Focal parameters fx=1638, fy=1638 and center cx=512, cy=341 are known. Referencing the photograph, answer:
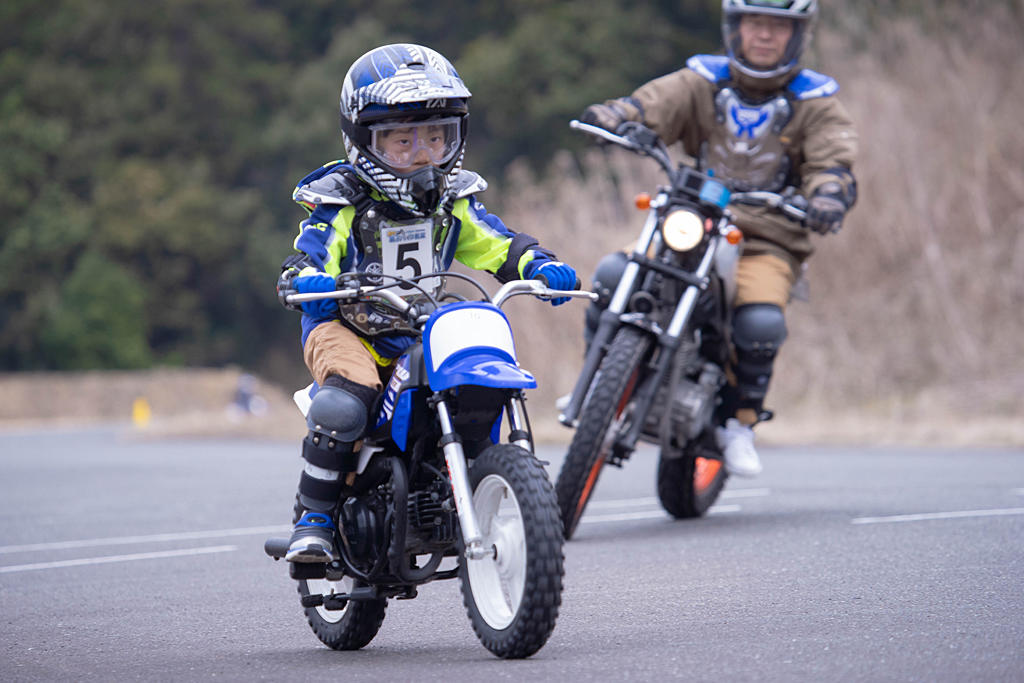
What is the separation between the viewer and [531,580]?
4.53 m

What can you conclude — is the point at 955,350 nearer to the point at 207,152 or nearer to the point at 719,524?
the point at 719,524

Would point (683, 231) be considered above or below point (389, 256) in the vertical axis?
below

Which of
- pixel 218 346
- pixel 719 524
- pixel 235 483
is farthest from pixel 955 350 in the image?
pixel 218 346

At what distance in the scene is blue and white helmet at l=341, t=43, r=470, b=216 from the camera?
523cm

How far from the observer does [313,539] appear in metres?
5.20

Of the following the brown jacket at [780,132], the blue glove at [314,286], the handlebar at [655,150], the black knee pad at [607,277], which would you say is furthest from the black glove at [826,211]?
the blue glove at [314,286]

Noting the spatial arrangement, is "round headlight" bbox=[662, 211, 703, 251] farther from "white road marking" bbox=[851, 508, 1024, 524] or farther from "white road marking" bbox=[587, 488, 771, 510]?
"white road marking" bbox=[587, 488, 771, 510]

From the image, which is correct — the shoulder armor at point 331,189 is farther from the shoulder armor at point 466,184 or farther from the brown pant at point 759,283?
the brown pant at point 759,283

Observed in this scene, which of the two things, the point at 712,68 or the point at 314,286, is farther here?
the point at 712,68

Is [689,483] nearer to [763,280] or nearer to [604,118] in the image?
[763,280]

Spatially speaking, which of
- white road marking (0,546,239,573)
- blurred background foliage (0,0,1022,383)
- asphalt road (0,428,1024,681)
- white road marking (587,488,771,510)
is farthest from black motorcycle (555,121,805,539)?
blurred background foliage (0,0,1022,383)

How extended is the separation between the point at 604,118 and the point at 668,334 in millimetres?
1256

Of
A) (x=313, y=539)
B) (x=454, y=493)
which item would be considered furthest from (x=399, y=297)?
(x=313, y=539)

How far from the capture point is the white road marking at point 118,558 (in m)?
8.24
